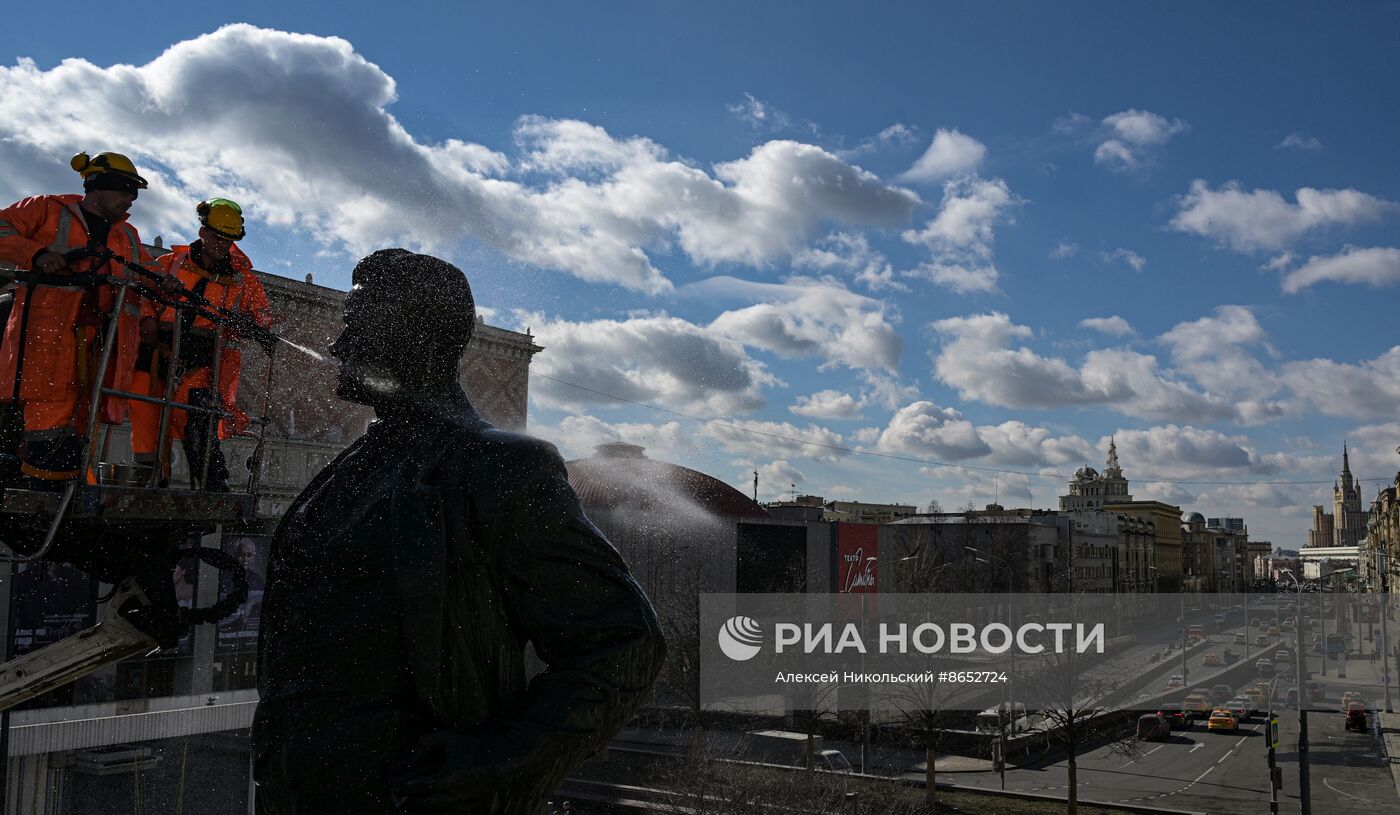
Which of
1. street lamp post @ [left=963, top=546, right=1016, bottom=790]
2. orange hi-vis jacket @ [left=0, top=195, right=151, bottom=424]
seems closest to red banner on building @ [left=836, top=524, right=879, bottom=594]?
street lamp post @ [left=963, top=546, right=1016, bottom=790]

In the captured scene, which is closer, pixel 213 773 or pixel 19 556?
pixel 19 556

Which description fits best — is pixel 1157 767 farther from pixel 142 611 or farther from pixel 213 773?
pixel 142 611

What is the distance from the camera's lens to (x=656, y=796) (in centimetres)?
2689

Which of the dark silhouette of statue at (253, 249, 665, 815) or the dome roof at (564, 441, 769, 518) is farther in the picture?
the dome roof at (564, 441, 769, 518)

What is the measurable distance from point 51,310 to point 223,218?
1.44 m

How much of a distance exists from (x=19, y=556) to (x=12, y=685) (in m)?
0.84

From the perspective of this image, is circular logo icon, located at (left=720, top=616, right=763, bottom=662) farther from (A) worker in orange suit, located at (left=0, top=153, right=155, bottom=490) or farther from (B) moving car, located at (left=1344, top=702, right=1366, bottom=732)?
(A) worker in orange suit, located at (left=0, top=153, right=155, bottom=490)

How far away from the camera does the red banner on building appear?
2060 inches

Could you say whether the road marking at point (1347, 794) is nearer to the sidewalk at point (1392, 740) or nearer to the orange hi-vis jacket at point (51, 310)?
the sidewalk at point (1392, 740)

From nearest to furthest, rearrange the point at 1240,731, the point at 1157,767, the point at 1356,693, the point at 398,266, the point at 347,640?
the point at 347,640 → the point at 398,266 → the point at 1157,767 → the point at 1240,731 → the point at 1356,693

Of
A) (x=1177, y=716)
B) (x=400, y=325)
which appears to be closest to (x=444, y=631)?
(x=400, y=325)

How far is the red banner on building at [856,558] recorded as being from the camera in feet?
172

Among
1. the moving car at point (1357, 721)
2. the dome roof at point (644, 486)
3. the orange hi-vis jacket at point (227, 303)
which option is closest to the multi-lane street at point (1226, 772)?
the moving car at point (1357, 721)

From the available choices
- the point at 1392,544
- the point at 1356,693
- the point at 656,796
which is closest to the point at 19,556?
the point at 656,796
